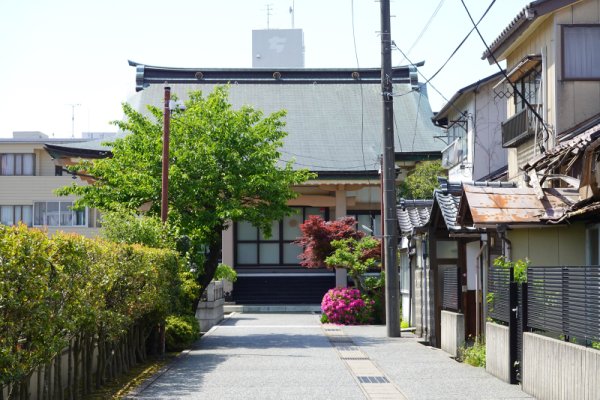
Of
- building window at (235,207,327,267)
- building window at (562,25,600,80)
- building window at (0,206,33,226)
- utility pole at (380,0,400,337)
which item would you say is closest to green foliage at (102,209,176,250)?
utility pole at (380,0,400,337)

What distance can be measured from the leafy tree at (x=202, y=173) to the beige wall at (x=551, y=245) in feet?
29.8

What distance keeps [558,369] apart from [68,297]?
242 inches

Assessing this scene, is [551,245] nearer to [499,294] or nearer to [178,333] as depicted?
[499,294]

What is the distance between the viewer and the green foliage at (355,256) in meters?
32.3

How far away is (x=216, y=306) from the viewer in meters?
32.8

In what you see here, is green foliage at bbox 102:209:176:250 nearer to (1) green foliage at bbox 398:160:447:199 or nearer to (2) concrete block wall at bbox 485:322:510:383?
(2) concrete block wall at bbox 485:322:510:383

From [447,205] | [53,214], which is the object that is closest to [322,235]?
[447,205]

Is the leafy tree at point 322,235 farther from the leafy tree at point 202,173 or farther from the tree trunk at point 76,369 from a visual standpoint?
the tree trunk at point 76,369

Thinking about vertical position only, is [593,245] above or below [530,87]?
below

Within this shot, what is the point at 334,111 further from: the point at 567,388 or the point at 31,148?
the point at 567,388

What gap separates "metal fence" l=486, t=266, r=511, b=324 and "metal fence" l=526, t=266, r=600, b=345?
1091mm

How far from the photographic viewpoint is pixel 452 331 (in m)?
20.0

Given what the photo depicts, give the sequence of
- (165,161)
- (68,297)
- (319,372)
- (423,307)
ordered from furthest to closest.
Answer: (423,307)
(165,161)
(319,372)
(68,297)

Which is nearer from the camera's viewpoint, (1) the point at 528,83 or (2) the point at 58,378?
(2) the point at 58,378
